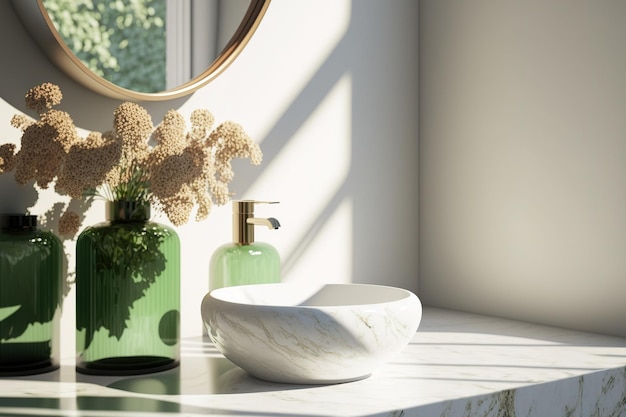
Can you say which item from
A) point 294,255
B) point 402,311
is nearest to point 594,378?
point 402,311

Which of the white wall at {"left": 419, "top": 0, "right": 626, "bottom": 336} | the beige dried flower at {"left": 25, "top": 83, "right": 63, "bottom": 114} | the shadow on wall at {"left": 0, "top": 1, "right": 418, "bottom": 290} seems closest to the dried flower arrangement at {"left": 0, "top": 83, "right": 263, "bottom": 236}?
the beige dried flower at {"left": 25, "top": 83, "right": 63, "bottom": 114}

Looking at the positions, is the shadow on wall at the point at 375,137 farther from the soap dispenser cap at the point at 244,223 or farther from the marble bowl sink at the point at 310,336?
the marble bowl sink at the point at 310,336

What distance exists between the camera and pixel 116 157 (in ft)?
3.57

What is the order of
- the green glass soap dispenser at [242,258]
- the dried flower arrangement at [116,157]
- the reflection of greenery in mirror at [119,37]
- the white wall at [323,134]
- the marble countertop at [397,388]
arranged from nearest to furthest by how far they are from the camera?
the marble countertop at [397,388] < the dried flower arrangement at [116,157] < the reflection of greenery in mirror at [119,37] < the green glass soap dispenser at [242,258] < the white wall at [323,134]

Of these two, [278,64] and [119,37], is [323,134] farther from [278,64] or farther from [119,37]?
[119,37]

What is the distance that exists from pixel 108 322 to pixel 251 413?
309mm

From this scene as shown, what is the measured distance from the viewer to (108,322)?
1.13m

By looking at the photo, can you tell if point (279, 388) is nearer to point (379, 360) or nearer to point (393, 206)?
point (379, 360)

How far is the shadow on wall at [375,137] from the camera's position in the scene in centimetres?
160

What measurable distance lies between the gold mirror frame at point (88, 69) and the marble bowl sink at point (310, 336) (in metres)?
0.40

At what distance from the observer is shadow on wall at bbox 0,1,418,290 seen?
5.25 feet

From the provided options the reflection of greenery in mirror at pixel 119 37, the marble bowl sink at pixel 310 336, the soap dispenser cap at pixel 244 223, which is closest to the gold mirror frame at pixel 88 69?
the reflection of greenery in mirror at pixel 119 37

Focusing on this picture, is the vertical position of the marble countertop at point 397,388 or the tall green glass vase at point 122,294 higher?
the tall green glass vase at point 122,294

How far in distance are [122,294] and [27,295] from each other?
0.14 meters
